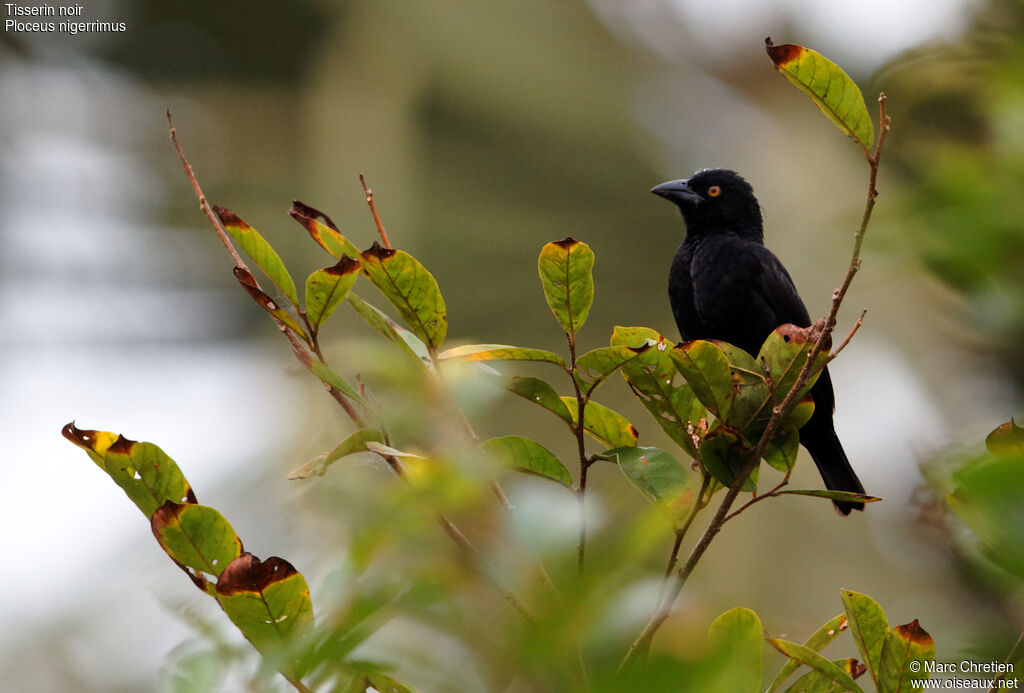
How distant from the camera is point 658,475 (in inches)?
50.7

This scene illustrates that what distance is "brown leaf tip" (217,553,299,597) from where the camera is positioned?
0.92m

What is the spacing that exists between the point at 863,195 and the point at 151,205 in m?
5.35

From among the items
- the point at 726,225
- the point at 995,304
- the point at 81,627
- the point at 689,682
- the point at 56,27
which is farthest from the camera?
the point at 56,27

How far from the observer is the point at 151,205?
740cm

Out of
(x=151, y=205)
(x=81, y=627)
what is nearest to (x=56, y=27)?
(x=151, y=205)

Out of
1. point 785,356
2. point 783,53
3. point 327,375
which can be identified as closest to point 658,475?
point 785,356

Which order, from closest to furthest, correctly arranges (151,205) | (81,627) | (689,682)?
(689,682)
(81,627)
(151,205)

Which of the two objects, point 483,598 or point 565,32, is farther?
point 565,32

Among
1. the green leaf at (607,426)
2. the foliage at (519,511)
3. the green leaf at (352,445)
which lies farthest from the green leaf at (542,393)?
the green leaf at (352,445)

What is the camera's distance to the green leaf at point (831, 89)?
1182 millimetres

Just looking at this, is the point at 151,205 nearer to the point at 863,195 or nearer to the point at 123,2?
the point at 123,2

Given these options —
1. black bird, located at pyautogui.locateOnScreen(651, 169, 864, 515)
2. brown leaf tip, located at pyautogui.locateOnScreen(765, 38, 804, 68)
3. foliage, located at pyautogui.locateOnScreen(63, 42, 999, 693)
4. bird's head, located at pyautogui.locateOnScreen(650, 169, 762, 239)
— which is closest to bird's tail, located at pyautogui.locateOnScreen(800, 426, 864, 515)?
black bird, located at pyautogui.locateOnScreen(651, 169, 864, 515)

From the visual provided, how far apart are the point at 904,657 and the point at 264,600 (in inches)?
30.5

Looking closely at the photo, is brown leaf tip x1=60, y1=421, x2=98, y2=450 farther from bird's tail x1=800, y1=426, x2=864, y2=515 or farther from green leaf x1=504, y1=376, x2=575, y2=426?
bird's tail x1=800, y1=426, x2=864, y2=515
